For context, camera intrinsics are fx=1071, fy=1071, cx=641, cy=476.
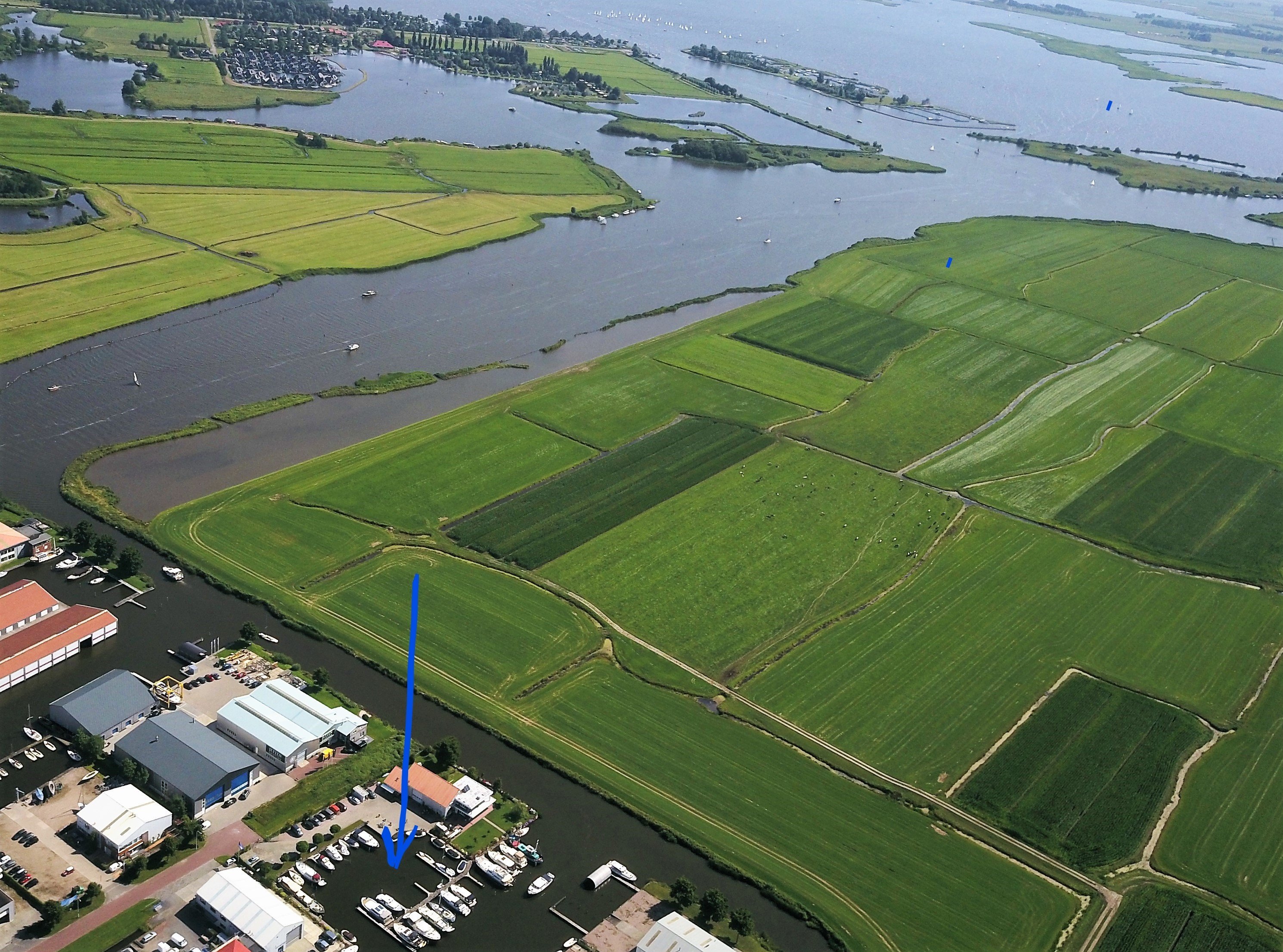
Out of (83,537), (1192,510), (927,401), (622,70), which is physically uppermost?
(622,70)

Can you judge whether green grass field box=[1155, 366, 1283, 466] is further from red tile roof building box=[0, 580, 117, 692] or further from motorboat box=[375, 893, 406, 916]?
red tile roof building box=[0, 580, 117, 692]

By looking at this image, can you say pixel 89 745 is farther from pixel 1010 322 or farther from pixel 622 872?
pixel 1010 322

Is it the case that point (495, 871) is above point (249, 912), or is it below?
below

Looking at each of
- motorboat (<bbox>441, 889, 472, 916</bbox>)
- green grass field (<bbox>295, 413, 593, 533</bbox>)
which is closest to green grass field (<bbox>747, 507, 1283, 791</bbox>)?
motorboat (<bbox>441, 889, 472, 916</bbox>)

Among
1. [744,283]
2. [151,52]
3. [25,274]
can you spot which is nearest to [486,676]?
[25,274]

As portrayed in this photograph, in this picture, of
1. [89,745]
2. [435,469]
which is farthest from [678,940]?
[435,469]

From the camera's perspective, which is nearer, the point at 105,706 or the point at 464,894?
the point at 464,894

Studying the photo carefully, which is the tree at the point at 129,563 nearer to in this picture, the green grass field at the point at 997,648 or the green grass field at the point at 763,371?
the green grass field at the point at 997,648

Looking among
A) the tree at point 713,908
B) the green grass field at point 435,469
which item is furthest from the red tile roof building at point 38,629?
the tree at point 713,908

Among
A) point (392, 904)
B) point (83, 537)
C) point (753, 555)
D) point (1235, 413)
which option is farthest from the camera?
point (1235, 413)
